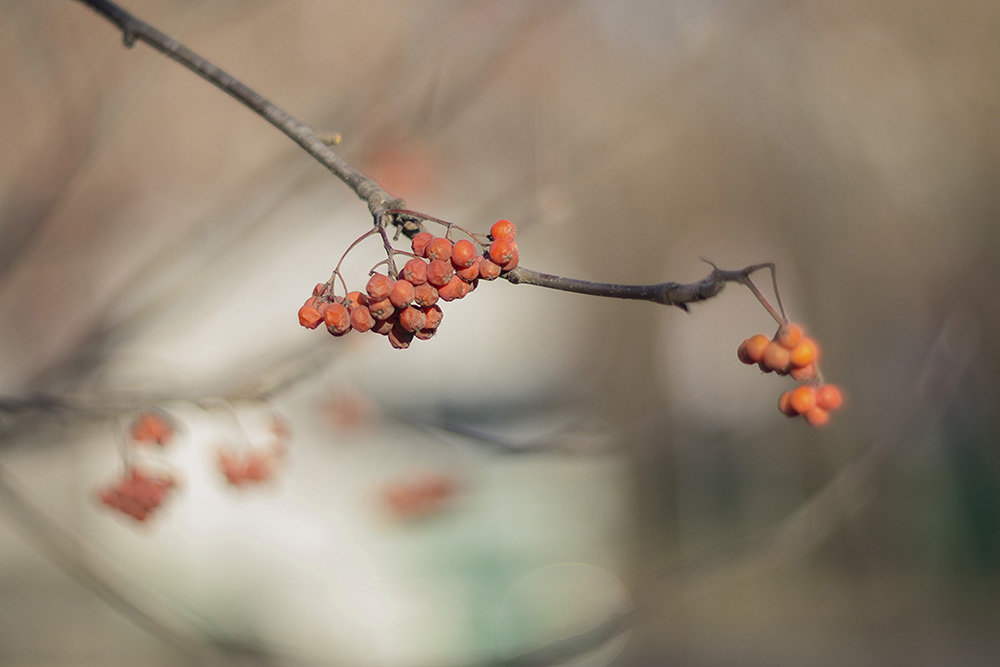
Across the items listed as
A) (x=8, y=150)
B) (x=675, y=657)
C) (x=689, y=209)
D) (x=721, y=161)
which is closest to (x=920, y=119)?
(x=721, y=161)

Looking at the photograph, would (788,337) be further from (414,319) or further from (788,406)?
(414,319)

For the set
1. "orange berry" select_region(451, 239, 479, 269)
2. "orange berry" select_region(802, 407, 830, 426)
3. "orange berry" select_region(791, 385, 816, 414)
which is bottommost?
"orange berry" select_region(802, 407, 830, 426)

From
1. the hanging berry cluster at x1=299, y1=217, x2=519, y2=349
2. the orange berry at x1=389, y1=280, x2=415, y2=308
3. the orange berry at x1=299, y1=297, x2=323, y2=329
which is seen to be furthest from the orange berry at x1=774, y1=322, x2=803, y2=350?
the orange berry at x1=299, y1=297, x2=323, y2=329

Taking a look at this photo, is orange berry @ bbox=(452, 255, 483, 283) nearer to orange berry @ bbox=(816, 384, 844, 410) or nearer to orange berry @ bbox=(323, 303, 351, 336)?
orange berry @ bbox=(323, 303, 351, 336)

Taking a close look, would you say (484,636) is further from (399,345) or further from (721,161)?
(399,345)

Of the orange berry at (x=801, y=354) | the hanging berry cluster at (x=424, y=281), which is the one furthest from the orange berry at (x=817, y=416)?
the hanging berry cluster at (x=424, y=281)

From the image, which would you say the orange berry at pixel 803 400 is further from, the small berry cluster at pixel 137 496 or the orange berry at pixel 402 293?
the small berry cluster at pixel 137 496
